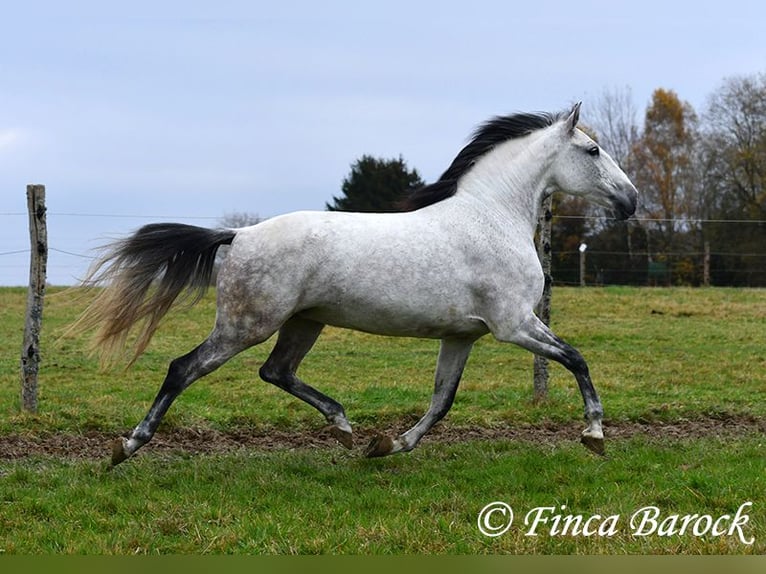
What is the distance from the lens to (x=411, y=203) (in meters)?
6.68

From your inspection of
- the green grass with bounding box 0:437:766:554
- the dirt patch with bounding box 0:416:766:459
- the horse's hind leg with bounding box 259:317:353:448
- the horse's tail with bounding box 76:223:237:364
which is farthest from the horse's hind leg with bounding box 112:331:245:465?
the dirt patch with bounding box 0:416:766:459

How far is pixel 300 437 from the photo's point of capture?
787cm

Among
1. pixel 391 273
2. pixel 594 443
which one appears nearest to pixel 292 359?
pixel 391 273

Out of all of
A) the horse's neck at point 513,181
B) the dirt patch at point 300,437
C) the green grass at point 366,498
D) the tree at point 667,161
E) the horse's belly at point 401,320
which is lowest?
the dirt patch at point 300,437

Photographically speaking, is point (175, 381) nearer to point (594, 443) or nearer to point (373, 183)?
point (594, 443)

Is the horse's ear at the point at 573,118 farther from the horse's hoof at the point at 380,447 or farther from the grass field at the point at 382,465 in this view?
the horse's hoof at the point at 380,447

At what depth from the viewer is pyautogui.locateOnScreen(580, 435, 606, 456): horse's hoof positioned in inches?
252

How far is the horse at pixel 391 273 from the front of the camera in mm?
6043

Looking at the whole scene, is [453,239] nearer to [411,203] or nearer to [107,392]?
[411,203]

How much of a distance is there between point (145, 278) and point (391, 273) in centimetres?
172

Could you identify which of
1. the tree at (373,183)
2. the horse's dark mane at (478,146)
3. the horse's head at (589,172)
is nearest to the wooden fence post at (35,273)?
the horse's dark mane at (478,146)

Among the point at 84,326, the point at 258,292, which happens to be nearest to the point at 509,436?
the point at 258,292

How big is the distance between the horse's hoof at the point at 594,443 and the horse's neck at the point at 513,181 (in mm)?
1575

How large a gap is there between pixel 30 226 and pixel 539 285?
16.7 ft
